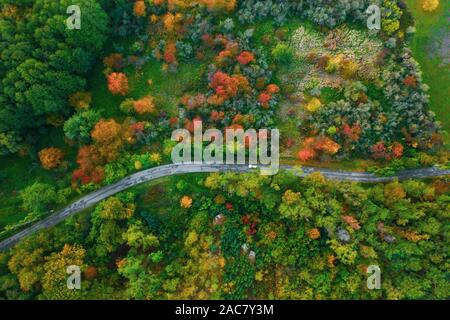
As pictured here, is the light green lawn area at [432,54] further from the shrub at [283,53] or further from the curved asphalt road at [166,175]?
the shrub at [283,53]

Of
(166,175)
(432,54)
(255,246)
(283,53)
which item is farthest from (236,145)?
(432,54)

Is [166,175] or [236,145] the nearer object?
[236,145]

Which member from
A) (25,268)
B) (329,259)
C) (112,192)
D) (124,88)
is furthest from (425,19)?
(25,268)

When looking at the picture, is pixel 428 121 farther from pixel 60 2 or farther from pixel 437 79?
pixel 60 2

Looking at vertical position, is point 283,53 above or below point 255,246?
above

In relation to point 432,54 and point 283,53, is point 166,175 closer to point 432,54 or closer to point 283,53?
point 283,53

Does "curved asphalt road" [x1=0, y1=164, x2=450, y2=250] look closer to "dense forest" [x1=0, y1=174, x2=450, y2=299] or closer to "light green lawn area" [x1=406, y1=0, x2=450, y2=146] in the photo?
"dense forest" [x1=0, y1=174, x2=450, y2=299]

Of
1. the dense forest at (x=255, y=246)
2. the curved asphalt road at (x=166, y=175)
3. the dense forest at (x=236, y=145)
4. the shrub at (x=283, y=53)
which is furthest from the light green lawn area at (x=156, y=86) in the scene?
the dense forest at (x=255, y=246)

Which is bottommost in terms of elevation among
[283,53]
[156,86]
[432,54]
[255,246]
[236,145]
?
[255,246]
